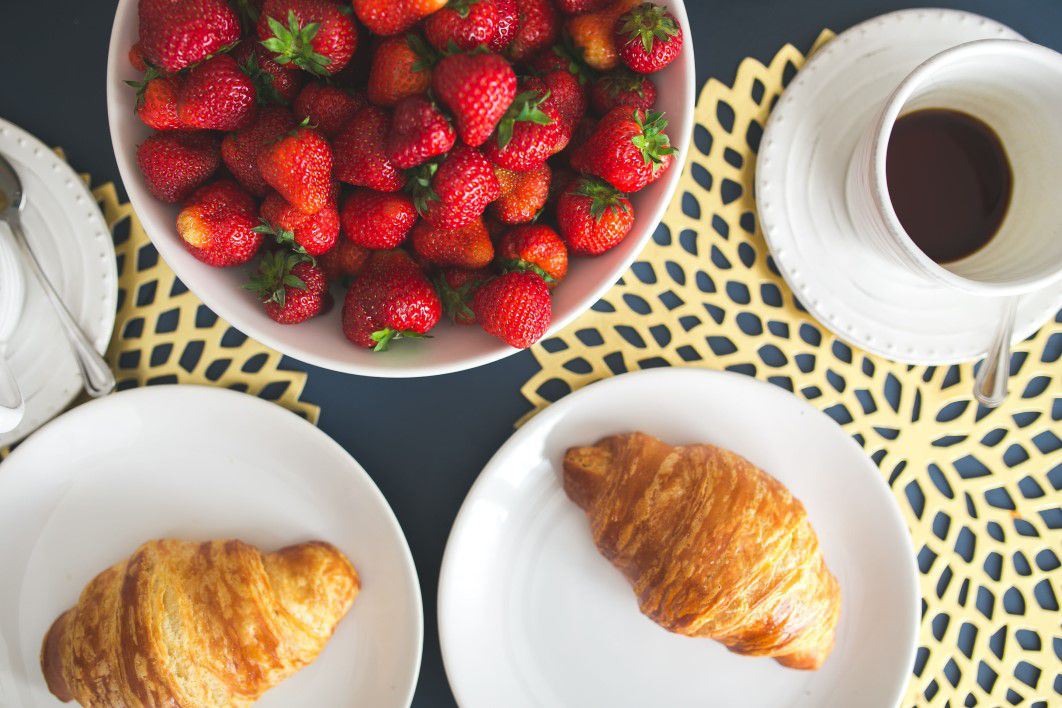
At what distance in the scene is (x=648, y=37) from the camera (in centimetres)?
71

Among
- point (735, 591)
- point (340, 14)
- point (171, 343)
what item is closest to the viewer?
point (340, 14)

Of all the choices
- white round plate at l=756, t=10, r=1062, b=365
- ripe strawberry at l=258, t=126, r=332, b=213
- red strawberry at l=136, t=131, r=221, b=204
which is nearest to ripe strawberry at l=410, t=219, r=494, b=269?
ripe strawberry at l=258, t=126, r=332, b=213

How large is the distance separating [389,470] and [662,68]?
608 millimetres

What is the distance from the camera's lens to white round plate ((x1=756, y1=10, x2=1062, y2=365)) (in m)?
0.95

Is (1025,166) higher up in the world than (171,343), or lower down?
higher up

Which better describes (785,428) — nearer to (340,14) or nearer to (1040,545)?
(1040,545)

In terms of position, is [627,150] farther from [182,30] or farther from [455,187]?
[182,30]

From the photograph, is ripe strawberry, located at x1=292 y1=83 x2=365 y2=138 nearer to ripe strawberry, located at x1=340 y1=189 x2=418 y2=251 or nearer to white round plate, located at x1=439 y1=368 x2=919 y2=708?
ripe strawberry, located at x1=340 y1=189 x2=418 y2=251

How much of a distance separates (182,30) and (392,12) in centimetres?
19

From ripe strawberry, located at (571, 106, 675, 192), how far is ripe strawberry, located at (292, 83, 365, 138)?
0.77 ft

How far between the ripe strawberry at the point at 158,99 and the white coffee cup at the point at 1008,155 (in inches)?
28.7

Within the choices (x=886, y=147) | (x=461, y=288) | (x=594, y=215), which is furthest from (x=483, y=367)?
(x=886, y=147)

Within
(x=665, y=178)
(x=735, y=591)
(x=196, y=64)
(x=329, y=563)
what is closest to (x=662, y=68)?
(x=665, y=178)

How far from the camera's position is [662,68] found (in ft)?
2.55
